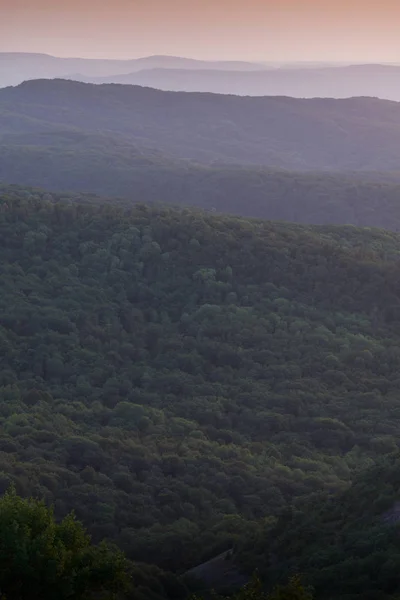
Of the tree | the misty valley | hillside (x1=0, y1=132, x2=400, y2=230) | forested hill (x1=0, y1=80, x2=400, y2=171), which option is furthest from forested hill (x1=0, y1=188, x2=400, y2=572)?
forested hill (x1=0, y1=80, x2=400, y2=171)

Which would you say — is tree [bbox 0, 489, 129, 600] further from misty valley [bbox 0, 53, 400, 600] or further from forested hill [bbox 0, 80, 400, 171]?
forested hill [bbox 0, 80, 400, 171]

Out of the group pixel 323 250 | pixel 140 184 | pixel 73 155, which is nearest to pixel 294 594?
pixel 323 250

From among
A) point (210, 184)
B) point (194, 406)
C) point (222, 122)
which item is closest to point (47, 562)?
point (194, 406)

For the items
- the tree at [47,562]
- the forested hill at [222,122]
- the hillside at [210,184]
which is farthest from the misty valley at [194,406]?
→ the forested hill at [222,122]

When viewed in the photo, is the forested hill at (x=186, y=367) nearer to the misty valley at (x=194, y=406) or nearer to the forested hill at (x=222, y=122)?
the misty valley at (x=194, y=406)

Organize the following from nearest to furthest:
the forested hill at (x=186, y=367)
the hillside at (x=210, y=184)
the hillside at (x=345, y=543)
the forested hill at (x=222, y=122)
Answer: the hillside at (x=345, y=543), the forested hill at (x=186, y=367), the hillside at (x=210, y=184), the forested hill at (x=222, y=122)

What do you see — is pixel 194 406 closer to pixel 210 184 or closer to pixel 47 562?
pixel 47 562
